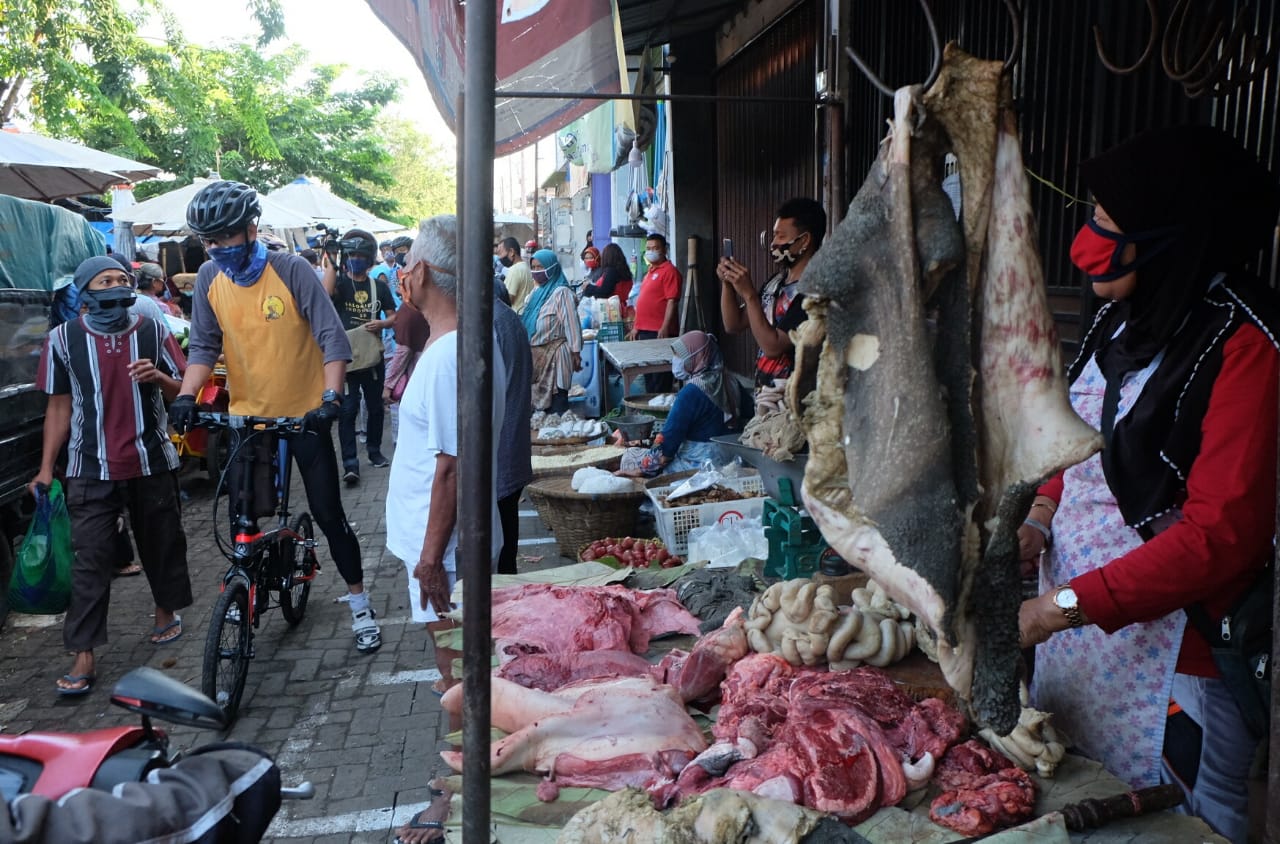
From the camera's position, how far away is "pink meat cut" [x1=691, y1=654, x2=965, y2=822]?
2326mm

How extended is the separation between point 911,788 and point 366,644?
4.02 meters

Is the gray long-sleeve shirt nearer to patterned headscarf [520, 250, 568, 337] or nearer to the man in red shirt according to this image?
patterned headscarf [520, 250, 568, 337]

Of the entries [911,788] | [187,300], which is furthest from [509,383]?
[187,300]

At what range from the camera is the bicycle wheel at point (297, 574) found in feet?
18.7

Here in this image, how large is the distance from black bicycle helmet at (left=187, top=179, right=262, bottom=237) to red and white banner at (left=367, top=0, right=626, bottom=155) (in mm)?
1168

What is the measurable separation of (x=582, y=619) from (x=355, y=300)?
25.7ft

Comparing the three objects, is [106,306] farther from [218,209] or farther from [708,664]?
[708,664]

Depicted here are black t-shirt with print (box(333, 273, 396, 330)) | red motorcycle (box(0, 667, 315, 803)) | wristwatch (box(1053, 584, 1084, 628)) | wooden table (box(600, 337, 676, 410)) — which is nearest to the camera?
red motorcycle (box(0, 667, 315, 803))

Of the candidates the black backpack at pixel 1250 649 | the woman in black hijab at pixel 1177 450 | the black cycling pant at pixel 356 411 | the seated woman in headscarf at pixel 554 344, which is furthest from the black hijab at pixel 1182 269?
the seated woman in headscarf at pixel 554 344

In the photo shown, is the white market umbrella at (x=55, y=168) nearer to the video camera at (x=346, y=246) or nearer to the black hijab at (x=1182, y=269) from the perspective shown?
the video camera at (x=346, y=246)

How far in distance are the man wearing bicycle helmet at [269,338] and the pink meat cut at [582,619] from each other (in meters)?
1.83

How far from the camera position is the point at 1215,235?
2.04 meters

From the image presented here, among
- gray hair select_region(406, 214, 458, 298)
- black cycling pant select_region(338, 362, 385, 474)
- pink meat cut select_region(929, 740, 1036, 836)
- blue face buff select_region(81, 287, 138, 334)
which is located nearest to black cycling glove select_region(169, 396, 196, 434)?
blue face buff select_region(81, 287, 138, 334)

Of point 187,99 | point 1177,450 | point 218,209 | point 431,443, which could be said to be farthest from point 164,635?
point 187,99
